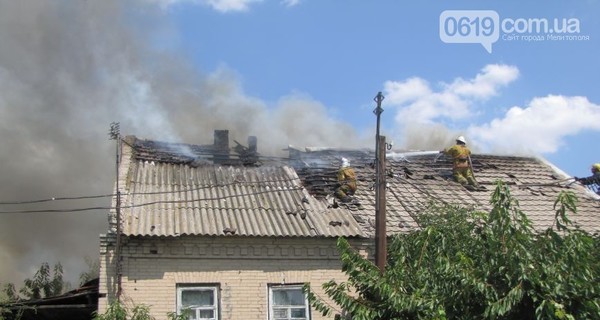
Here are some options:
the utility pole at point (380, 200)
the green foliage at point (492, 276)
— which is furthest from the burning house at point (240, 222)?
the green foliage at point (492, 276)

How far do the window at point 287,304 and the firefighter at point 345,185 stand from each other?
8.87 feet

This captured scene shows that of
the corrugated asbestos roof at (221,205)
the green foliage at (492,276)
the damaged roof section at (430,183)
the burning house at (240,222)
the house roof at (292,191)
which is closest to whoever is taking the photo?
the green foliage at (492,276)

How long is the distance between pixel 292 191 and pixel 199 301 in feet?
11.5

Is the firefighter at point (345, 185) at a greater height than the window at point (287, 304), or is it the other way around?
the firefighter at point (345, 185)

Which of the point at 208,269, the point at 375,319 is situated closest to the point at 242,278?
the point at 208,269

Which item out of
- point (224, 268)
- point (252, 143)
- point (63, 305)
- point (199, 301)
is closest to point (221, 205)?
point (224, 268)

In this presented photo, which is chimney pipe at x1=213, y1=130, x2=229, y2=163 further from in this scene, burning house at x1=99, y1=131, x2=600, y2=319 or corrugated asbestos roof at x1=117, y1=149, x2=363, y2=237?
corrugated asbestos roof at x1=117, y1=149, x2=363, y2=237

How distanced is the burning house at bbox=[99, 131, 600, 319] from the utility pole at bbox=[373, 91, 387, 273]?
216 centimetres

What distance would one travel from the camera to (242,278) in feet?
39.4

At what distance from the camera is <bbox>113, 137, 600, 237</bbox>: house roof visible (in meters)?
12.5

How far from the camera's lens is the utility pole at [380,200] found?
10102 millimetres

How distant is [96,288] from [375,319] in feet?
19.3

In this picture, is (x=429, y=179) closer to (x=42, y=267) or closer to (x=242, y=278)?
(x=242, y=278)

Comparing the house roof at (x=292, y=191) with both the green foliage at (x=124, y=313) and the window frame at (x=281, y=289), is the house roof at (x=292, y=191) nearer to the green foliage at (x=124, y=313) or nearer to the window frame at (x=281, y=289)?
the window frame at (x=281, y=289)
